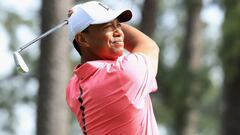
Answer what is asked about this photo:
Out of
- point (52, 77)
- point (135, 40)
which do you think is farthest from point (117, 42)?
point (52, 77)

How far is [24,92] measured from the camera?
782 inches

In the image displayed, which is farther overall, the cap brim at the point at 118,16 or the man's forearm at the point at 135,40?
the man's forearm at the point at 135,40

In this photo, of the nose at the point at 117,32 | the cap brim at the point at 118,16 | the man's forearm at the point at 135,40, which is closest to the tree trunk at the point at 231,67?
the man's forearm at the point at 135,40

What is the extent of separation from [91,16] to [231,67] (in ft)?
35.1

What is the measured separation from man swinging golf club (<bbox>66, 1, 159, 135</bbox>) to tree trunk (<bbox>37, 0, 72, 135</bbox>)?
178 inches

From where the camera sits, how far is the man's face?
389 cm

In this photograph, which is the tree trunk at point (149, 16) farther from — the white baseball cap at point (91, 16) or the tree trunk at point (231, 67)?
the white baseball cap at point (91, 16)

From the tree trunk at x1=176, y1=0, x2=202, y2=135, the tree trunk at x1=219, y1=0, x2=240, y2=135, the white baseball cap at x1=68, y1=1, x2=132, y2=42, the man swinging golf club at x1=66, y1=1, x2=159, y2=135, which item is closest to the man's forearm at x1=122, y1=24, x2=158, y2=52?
the man swinging golf club at x1=66, y1=1, x2=159, y2=135

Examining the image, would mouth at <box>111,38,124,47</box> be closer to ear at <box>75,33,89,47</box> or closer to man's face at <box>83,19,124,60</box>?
man's face at <box>83,19,124,60</box>

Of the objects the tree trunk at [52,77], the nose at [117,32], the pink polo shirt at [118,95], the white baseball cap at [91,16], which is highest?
the white baseball cap at [91,16]

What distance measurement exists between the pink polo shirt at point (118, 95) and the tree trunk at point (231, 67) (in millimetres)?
9357

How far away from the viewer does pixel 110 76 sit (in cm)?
380

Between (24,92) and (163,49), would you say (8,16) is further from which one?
(163,49)

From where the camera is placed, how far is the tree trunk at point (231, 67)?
521 inches
